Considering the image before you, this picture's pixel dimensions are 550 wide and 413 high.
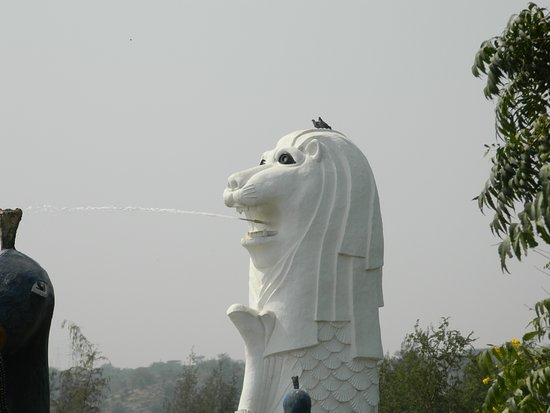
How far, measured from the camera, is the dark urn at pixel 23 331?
3.83 m

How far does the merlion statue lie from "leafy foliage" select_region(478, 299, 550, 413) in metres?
2.74

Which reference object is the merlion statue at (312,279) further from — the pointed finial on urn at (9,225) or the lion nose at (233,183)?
the pointed finial on urn at (9,225)

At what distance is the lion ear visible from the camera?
1020 centimetres

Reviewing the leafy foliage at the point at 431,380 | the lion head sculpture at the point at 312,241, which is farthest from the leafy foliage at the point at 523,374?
the leafy foliage at the point at 431,380

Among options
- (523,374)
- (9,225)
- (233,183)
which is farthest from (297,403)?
(233,183)

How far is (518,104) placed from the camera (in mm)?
7973

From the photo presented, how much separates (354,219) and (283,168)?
34.5 inches

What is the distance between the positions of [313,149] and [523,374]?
3.94 meters

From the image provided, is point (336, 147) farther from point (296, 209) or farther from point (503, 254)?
point (503, 254)

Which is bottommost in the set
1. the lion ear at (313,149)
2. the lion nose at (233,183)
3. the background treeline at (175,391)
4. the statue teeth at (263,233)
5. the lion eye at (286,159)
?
the background treeline at (175,391)

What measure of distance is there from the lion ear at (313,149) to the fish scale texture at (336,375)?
1709 millimetres

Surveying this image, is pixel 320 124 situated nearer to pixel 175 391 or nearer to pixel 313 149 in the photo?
pixel 313 149

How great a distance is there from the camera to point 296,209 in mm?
9984

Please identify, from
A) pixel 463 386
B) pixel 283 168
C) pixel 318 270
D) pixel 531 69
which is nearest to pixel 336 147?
pixel 283 168
